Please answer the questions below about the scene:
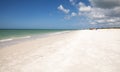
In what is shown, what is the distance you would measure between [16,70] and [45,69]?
1.05 meters

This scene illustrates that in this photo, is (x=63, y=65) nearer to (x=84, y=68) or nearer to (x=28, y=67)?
(x=84, y=68)

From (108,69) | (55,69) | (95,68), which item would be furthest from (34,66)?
(108,69)

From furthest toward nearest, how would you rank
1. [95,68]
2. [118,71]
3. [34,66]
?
[34,66] → [95,68] → [118,71]

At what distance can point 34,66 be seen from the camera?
16.6 feet

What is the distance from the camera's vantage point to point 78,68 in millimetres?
4707

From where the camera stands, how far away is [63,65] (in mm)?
5090

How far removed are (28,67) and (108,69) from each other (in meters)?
2.94

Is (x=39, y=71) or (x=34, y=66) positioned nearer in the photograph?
(x=39, y=71)

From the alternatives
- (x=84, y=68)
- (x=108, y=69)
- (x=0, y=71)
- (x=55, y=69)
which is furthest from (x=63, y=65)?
(x=0, y=71)

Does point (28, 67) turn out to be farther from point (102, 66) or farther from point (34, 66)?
point (102, 66)

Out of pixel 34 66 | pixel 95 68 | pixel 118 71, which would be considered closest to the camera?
pixel 118 71

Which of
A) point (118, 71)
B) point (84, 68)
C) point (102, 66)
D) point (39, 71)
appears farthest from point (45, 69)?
point (118, 71)

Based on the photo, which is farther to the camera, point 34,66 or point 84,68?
point 34,66

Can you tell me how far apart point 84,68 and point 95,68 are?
39 cm
